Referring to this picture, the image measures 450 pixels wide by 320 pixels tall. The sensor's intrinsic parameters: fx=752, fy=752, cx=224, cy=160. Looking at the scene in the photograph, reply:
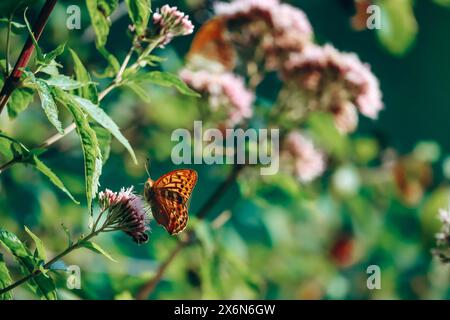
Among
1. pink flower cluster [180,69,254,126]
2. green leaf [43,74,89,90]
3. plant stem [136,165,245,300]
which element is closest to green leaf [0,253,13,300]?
green leaf [43,74,89,90]

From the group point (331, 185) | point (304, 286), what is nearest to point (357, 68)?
point (331, 185)

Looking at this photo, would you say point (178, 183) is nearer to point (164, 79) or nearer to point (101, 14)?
point (164, 79)

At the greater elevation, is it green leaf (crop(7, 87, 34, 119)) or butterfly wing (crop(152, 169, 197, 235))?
green leaf (crop(7, 87, 34, 119))

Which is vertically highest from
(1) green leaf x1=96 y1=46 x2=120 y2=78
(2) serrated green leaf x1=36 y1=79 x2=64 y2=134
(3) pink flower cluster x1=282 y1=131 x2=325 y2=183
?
(3) pink flower cluster x1=282 y1=131 x2=325 y2=183

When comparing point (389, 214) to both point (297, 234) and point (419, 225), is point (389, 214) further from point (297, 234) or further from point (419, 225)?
point (297, 234)

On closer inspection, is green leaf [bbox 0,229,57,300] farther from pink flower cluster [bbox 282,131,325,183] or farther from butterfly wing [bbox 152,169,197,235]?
pink flower cluster [bbox 282,131,325,183]

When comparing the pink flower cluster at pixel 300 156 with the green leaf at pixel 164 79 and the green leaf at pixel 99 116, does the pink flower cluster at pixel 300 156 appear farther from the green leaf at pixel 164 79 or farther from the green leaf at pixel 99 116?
the green leaf at pixel 99 116

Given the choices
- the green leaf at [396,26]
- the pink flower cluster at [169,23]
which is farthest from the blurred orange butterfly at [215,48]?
the pink flower cluster at [169,23]
